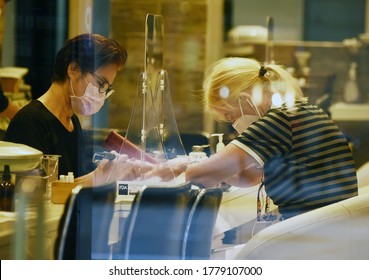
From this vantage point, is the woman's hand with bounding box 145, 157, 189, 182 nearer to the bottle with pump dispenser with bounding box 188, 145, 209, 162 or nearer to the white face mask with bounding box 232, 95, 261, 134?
the bottle with pump dispenser with bounding box 188, 145, 209, 162

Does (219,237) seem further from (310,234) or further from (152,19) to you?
(152,19)

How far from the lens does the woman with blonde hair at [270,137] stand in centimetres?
285

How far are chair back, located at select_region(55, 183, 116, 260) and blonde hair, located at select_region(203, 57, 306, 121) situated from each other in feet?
1.59

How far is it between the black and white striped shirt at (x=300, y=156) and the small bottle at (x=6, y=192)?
0.84 metres

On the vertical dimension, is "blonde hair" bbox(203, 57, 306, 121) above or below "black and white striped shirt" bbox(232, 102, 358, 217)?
above

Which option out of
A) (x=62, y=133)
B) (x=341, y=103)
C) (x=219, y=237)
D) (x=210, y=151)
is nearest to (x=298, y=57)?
(x=341, y=103)

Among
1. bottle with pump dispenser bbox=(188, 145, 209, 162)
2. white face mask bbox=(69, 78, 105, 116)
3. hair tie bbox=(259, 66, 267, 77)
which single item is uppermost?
hair tie bbox=(259, 66, 267, 77)

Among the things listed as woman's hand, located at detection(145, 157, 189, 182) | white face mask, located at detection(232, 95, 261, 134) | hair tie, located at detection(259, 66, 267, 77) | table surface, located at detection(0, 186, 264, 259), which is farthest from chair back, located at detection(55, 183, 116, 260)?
hair tie, located at detection(259, 66, 267, 77)

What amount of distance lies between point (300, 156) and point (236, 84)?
351mm

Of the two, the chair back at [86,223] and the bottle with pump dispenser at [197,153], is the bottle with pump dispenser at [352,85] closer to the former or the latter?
the bottle with pump dispenser at [197,153]

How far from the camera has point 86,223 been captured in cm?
289

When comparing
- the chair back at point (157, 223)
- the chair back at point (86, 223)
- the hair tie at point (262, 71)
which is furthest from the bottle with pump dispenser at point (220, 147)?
the chair back at point (86, 223)

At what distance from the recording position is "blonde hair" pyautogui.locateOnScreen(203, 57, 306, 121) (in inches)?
113

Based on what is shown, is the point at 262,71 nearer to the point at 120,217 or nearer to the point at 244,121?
the point at 244,121
